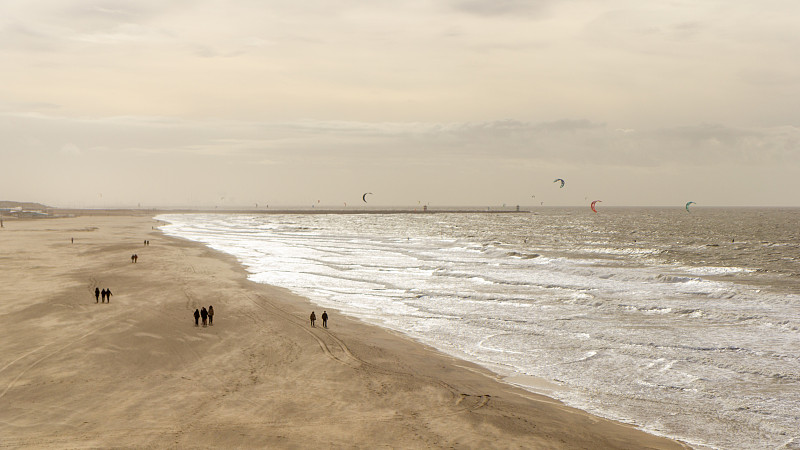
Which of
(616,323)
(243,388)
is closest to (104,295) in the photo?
(243,388)

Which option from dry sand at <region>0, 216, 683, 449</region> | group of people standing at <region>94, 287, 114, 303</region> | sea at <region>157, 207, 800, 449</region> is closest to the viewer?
dry sand at <region>0, 216, 683, 449</region>

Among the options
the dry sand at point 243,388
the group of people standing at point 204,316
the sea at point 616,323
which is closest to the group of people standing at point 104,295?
the dry sand at point 243,388

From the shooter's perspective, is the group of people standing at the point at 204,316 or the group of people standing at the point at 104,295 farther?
the group of people standing at the point at 104,295

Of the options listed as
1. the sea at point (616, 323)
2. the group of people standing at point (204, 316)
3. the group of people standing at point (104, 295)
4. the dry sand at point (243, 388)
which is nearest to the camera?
the dry sand at point (243, 388)

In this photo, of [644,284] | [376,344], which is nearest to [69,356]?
[376,344]

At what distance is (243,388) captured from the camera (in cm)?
1916

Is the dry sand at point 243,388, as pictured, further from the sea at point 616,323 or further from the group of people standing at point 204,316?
the sea at point 616,323

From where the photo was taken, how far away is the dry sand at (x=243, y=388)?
15375 mm

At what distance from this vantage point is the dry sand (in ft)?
50.4

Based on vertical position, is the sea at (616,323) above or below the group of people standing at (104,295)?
below

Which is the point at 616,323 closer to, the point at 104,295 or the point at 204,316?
the point at 204,316

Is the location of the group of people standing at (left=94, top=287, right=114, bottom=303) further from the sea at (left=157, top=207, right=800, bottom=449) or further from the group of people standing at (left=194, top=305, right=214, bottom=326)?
the sea at (left=157, top=207, right=800, bottom=449)

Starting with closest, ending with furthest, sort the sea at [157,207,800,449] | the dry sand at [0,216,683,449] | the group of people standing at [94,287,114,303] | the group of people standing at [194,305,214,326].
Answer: the dry sand at [0,216,683,449] → the sea at [157,207,800,449] → the group of people standing at [194,305,214,326] → the group of people standing at [94,287,114,303]

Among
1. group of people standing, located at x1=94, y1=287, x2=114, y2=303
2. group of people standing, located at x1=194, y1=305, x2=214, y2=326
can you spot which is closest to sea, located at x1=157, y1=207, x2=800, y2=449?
group of people standing, located at x1=194, y1=305, x2=214, y2=326
